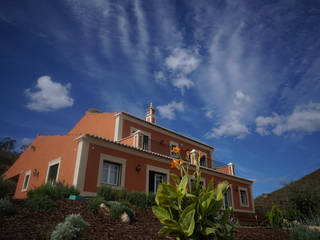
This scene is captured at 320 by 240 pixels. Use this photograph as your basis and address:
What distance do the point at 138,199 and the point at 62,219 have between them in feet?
15.1

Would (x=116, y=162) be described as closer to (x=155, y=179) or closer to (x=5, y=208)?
(x=155, y=179)

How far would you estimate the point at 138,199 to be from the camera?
37.1 ft

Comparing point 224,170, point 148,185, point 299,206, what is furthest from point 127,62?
point 299,206

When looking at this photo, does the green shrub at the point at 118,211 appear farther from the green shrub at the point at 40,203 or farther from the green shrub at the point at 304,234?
the green shrub at the point at 304,234

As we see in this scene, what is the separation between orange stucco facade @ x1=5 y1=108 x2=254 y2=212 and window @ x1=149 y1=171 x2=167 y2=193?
65 mm

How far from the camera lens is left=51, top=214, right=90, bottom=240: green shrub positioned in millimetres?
5361

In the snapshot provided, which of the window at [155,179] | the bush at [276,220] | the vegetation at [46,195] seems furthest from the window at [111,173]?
the bush at [276,220]

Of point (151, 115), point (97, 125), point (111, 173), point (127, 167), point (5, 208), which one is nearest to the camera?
point (5, 208)

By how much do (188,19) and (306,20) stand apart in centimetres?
675

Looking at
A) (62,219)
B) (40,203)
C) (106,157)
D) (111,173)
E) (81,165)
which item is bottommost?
(62,219)

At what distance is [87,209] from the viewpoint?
8.64 meters

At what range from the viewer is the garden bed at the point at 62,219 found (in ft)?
19.6

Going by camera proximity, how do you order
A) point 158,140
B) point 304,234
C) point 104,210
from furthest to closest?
point 158,140 → point 104,210 → point 304,234

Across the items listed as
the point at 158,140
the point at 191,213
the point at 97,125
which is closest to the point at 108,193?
the point at 191,213
